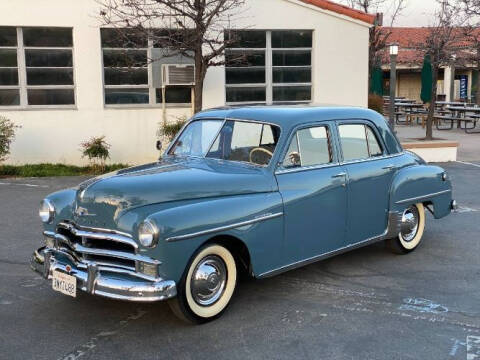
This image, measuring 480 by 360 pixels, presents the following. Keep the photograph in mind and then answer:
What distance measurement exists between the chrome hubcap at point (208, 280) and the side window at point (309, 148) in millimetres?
1136

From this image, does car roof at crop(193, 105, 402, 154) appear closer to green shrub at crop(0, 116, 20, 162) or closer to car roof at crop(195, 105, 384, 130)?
car roof at crop(195, 105, 384, 130)

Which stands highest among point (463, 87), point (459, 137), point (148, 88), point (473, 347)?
point (463, 87)

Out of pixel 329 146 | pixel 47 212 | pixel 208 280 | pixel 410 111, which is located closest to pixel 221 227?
pixel 208 280

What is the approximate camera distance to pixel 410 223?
253 inches

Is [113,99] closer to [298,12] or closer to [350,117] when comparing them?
[298,12]

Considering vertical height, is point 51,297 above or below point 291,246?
below

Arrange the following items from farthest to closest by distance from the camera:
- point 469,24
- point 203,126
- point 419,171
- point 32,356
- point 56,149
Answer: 1. point 469,24
2. point 56,149
3. point 419,171
4. point 203,126
5. point 32,356

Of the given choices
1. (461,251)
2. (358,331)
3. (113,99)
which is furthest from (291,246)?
(113,99)

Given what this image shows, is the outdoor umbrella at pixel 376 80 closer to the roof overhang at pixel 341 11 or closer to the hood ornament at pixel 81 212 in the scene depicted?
the roof overhang at pixel 341 11

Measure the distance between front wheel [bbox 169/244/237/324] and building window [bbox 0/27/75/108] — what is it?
908cm

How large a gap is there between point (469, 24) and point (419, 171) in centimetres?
2065

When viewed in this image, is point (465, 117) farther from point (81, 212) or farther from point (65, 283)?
point (65, 283)

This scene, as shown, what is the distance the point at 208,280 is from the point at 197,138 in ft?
5.59

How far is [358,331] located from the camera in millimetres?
4324
